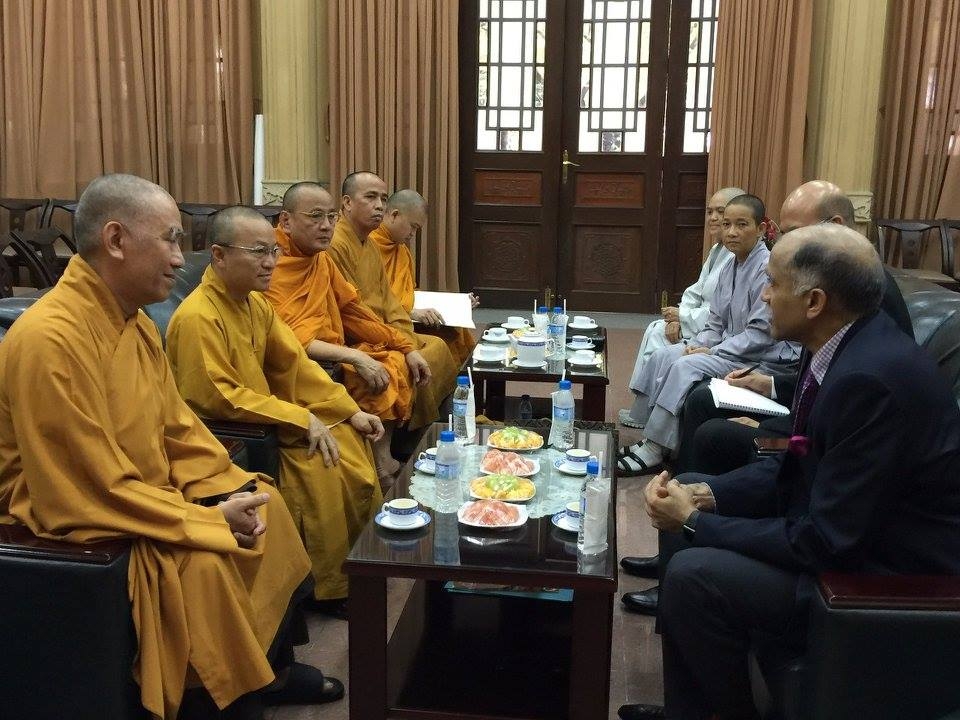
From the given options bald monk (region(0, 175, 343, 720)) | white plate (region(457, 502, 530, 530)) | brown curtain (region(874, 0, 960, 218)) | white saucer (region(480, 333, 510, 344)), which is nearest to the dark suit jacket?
white plate (region(457, 502, 530, 530))

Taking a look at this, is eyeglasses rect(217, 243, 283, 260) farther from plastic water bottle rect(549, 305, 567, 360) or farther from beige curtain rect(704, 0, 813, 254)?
beige curtain rect(704, 0, 813, 254)

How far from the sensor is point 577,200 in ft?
23.2

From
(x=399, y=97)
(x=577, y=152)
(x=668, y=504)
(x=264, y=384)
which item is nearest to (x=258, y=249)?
(x=264, y=384)

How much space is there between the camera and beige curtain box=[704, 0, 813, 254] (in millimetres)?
6312

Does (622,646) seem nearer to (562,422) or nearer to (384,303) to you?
(562,422)

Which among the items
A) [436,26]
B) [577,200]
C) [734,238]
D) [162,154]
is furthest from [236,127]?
[734,238]

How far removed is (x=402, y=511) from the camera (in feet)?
7.02

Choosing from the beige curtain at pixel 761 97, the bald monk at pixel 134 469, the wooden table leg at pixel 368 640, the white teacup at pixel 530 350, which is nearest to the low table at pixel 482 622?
the wooden table leg at pixel 368 640

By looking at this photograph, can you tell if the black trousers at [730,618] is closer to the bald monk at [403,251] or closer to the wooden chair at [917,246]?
the bald monk at [403,251]

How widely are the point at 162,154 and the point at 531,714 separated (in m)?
5.83

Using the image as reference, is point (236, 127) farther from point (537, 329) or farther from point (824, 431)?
point (824, 431)

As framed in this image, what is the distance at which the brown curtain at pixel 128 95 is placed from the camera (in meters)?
6.68

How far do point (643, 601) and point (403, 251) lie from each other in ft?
7.61

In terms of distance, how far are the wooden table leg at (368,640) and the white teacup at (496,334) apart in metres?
2.16
